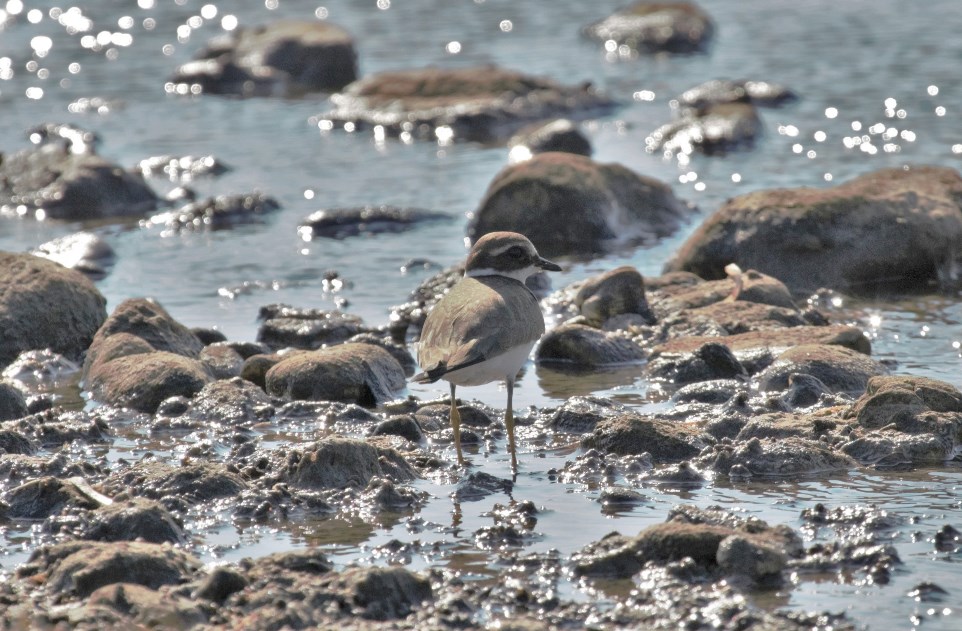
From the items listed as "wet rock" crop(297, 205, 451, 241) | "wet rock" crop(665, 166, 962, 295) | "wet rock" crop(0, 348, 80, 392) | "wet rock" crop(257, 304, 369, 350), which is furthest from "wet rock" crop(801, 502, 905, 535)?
"wet rock" crop(297, 205, 451, 241)

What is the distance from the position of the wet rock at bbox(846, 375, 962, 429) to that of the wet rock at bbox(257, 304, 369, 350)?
479 centimetres

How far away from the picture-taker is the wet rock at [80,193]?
60.5 feet

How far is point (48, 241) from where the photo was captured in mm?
16797

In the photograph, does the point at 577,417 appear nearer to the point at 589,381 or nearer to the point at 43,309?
the point at 589,381

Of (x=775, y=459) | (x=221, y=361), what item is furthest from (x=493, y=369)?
(x=221, y=361)

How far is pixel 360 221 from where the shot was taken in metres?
17.0

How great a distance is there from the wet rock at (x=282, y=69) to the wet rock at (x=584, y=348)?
16.0m

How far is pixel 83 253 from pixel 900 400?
9.83 meters

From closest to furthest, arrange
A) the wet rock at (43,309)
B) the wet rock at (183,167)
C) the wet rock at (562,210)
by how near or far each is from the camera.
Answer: the wet rock at (43,309) < the wet rock at (562,210) < the wet rock at (183,167)

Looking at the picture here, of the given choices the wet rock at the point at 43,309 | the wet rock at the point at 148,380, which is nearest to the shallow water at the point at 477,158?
the wet rock at the point at 148,380

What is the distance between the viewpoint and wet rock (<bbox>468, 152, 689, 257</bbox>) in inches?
628

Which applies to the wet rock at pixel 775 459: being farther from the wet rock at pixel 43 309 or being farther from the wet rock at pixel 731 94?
the wet rock at pixel 731 94

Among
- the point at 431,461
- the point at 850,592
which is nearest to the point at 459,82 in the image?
the point at 431,461

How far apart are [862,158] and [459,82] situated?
24.6ft
